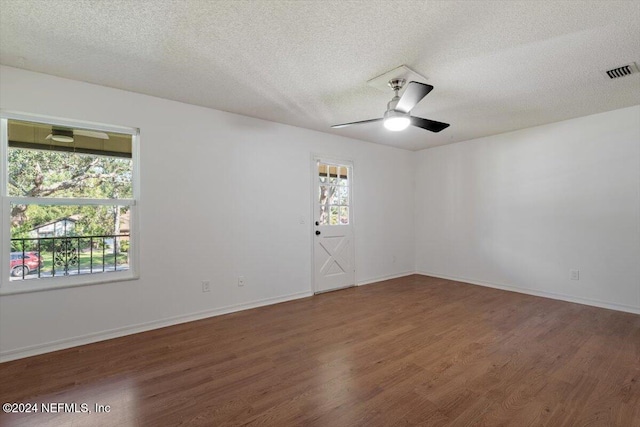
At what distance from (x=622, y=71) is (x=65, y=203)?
5.40m

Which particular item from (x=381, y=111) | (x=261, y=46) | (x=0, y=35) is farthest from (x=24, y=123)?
(x=381, y=111)

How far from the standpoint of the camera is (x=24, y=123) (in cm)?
273

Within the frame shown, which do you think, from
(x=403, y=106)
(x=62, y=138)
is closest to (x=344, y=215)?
(x=403, y=106)

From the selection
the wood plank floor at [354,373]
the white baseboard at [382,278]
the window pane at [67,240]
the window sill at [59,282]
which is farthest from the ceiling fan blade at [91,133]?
the white baseboard at [382,278]

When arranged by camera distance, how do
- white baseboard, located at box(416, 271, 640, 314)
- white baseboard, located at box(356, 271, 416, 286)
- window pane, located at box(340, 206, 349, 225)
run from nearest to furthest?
white baseboard, located at box(416, 271, 640, 314) < window pane, located at box(340, 206, 349, 225) < white baseboard, located at box(356, 271, 416, 286)

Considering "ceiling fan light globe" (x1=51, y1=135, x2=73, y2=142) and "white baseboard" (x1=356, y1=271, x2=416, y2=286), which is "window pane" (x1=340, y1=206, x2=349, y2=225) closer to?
"white baseboard" (x1=356, y1=271, x2=416, y2=286)

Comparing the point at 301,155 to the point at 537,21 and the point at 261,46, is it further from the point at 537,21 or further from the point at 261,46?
the point at 537,21

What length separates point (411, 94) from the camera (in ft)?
8.32

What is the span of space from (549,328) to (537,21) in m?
2.96

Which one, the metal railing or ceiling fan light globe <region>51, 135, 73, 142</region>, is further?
ceiling fan light globe <region>51, 135, 73, 142</region>

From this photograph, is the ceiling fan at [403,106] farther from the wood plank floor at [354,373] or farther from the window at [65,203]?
the window at [65,203]

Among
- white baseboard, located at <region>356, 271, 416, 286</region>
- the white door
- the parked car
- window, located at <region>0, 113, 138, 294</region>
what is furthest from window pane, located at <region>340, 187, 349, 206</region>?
the parked car

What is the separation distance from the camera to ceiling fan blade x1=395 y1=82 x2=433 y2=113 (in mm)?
2424

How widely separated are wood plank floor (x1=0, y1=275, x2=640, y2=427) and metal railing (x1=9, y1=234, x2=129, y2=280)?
2.50 ft
